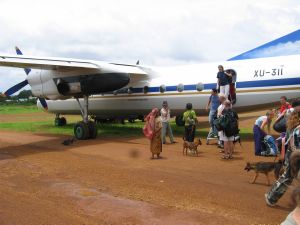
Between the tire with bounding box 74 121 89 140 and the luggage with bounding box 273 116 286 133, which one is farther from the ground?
the luggage with bounding box 273 116 286 133

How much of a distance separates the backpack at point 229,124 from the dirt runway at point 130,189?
84 centimetres

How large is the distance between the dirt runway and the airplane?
266 cm

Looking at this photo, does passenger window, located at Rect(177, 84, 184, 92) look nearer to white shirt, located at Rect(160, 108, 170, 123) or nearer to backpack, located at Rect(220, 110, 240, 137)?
white shirt, located at Rect(160, 108, 170, 123)

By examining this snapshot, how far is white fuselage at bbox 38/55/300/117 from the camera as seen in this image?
1341 cm

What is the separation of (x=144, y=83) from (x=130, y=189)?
1067 centimetres

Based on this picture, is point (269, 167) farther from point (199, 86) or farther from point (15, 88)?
point (15, 88)

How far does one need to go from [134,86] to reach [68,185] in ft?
34.8

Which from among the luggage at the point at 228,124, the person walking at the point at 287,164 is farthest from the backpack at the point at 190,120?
the person walking at the point at 287,164

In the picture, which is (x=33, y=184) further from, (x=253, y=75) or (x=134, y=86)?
(x=134, y=86)

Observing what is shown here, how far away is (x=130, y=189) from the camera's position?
7.73 metres

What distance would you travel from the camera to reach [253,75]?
14.0m

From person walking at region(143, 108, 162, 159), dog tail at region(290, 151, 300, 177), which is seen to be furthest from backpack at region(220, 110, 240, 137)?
dog tail at region(290, 151, 300, 177)

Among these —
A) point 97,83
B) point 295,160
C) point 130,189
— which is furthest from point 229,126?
point 97,83

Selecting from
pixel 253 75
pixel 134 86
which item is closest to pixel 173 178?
pixel 253 75
